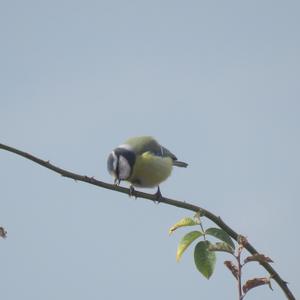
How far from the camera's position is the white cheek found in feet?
23.9

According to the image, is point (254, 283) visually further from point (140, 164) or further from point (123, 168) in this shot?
point (140, 164)

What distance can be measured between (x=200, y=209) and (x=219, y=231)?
222 mm

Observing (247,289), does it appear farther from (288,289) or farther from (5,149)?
(5,149)

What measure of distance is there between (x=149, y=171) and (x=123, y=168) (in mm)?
446

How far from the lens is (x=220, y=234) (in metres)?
2.46

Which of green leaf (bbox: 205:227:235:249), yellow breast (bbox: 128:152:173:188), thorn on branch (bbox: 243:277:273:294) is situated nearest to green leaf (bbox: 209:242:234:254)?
green leaf (bbox: 205:227:235:249)

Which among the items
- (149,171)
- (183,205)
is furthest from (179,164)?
(183,205)

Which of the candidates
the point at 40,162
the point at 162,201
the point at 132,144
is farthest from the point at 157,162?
the point at 40,162

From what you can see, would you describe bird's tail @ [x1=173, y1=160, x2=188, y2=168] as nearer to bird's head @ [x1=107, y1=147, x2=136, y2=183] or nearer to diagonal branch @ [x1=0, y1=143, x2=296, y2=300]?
bird's head @ [x1=107, y1=147, x2=136, y2=183]

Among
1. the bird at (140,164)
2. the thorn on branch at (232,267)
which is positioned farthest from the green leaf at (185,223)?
the bird at (140,164)

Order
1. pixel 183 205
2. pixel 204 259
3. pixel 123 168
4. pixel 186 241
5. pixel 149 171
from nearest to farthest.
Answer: pixel 204 259, pixel 186 241, pixel 183 205, pixel 123 168, pixel 149 171

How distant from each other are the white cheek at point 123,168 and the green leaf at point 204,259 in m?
4.83

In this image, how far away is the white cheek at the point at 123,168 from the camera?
23.9ft

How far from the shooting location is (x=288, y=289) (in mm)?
2156
